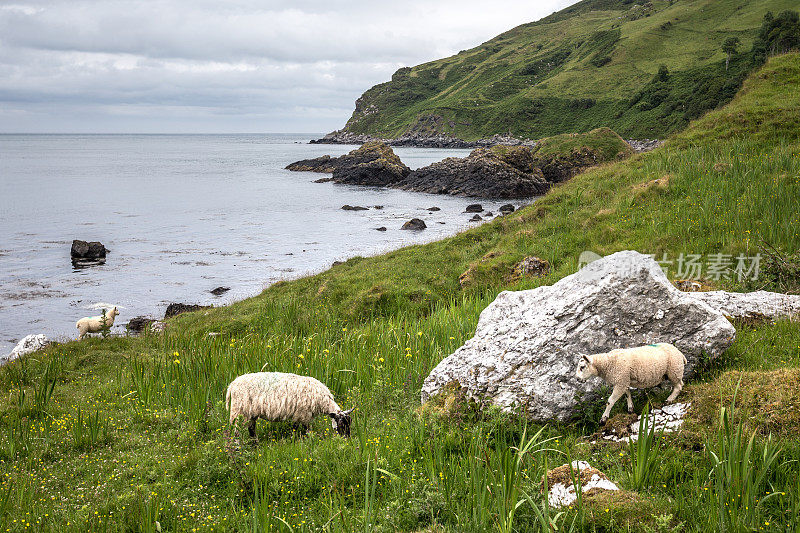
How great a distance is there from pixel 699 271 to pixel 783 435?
8307 millimetres

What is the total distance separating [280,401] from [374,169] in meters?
89.4

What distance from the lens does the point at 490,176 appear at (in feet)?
236

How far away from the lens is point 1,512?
4980mm

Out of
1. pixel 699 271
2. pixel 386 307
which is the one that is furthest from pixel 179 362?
pixel 699 271

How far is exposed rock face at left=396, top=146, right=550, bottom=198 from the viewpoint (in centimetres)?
6825

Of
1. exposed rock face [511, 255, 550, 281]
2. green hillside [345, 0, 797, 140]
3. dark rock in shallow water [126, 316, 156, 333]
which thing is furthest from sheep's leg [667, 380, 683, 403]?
green hillside [345, 0, 797, 140]

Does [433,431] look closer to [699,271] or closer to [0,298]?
[699,271]

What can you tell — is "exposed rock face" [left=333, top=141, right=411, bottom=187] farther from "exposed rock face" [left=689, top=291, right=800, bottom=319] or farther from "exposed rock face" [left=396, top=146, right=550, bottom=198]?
"exposed rock face" [left=689, top=291, right=800, bottom=319]

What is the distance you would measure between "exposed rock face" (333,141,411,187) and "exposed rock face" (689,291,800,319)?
3336 inches

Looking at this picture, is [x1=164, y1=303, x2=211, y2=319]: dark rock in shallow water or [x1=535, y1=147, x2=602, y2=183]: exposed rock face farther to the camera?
[x1=535, y1=147, x2=602, y2=183]: exposed rock face

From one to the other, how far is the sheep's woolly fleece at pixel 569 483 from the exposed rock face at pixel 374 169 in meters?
89.0

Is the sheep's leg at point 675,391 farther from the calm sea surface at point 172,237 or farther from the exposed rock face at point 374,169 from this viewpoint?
the exposed rock face at point 374,169

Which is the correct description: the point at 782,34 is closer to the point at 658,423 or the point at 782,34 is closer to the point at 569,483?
the point at 658,423

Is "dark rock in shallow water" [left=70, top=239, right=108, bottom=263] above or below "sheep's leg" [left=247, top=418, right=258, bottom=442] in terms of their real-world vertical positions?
below
